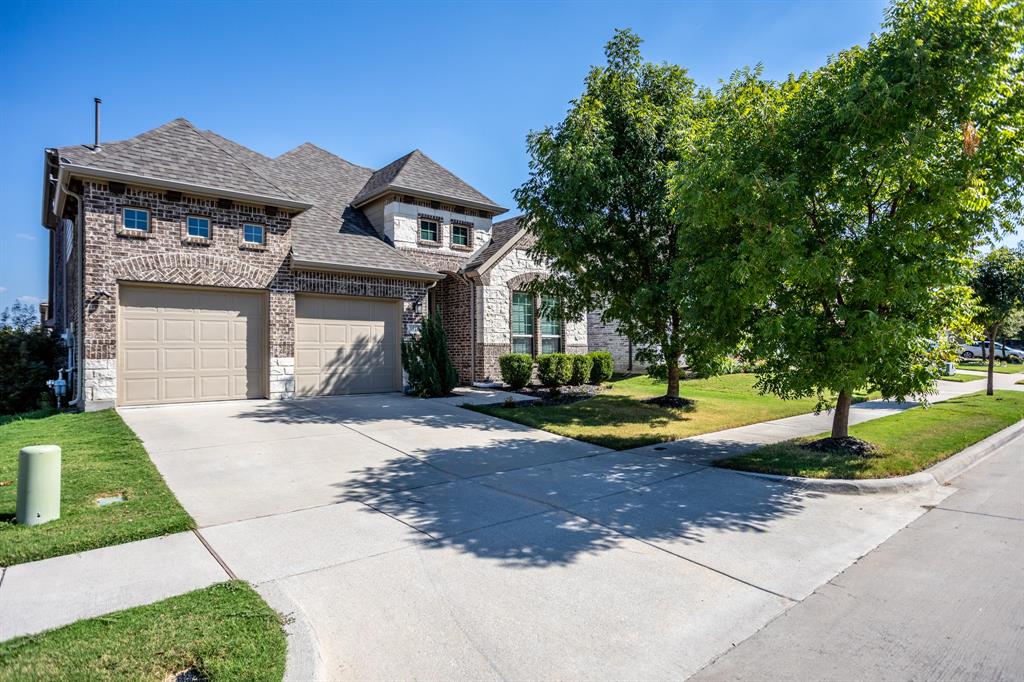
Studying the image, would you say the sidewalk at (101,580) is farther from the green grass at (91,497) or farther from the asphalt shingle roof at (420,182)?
the asphalt shingle roof at (420,182)

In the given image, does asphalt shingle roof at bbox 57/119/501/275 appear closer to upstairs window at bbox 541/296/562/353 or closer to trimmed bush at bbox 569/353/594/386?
upstairs window at bbox 541/296/562/353

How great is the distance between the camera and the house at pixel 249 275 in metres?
12.5

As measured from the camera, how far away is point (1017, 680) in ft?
11.0

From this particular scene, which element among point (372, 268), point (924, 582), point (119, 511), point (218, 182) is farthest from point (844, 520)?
point (218, 182)

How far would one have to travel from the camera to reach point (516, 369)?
17328mm

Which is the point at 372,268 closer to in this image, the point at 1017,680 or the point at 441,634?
the point at 441,634

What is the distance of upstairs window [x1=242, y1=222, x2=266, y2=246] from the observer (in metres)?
14.3

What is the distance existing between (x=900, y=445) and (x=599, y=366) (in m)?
10.7

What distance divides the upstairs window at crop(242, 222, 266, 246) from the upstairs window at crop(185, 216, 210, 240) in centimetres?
81

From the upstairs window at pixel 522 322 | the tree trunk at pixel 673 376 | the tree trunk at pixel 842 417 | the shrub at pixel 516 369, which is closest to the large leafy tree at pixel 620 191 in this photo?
the tree trunk at pixel 673 376

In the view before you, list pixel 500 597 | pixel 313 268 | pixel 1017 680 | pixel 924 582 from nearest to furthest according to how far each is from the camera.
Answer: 1. pixel 1017 680
2. pixel 500 597
3. pixel 924 582
4. pixel 313 268

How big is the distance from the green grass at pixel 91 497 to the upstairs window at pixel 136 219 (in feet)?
15.7

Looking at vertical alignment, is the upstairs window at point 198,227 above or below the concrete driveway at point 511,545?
above

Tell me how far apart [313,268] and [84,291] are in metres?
4.83
